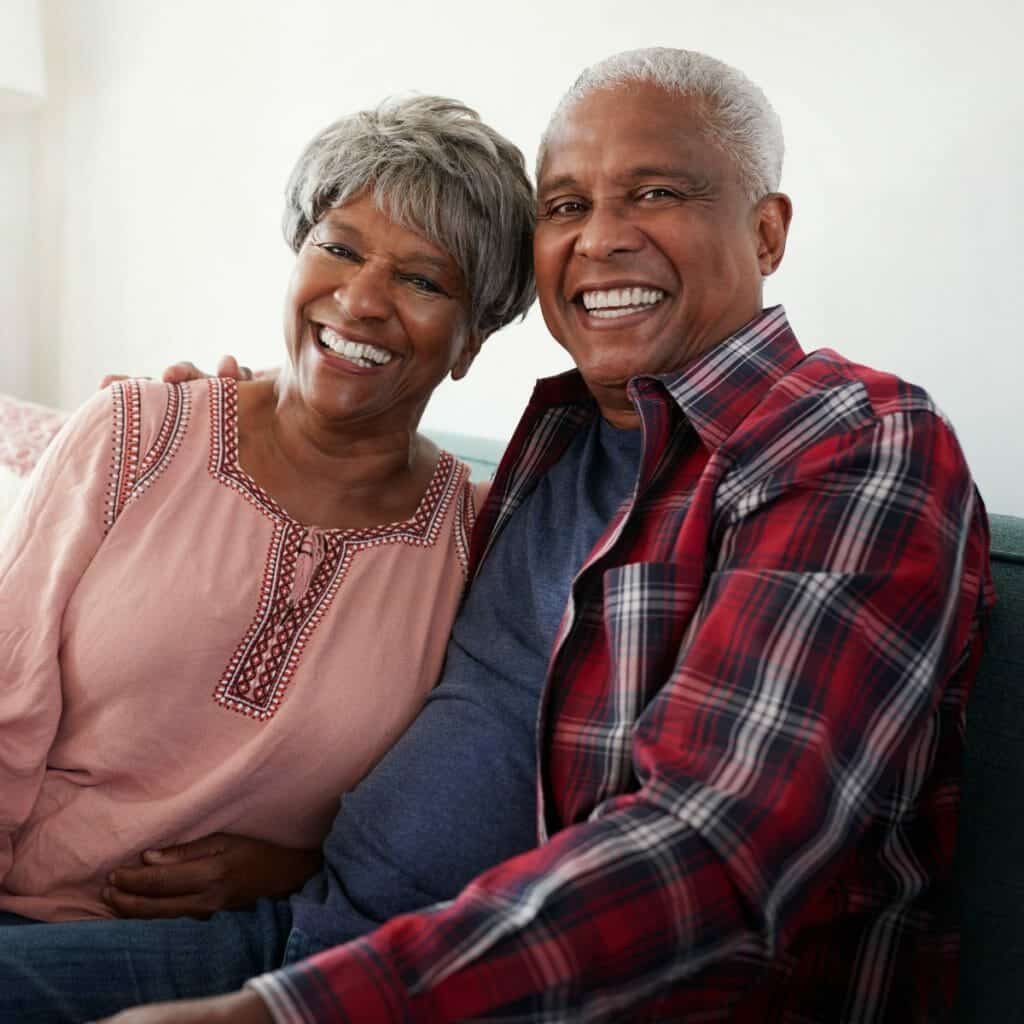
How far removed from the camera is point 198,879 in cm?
Result: 131

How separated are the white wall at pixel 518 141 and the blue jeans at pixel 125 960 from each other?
3.63 feet

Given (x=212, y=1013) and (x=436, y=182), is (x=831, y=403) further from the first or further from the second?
(x=212, y=1013)

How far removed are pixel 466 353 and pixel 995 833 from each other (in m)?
0.87

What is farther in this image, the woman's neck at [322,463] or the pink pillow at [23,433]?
the pink pillow at [23,433]

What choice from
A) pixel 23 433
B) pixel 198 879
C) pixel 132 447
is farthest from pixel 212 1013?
pixel 23 433

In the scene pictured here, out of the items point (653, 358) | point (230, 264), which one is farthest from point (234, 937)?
point (230, 264)

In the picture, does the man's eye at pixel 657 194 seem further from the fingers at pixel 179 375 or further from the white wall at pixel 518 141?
the fingers at pixel 179 375

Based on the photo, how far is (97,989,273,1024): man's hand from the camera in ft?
2.57

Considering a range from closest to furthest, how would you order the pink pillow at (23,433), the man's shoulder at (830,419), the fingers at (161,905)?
1. the man's shoulder at (830,419)
2. the fingers at (161,905)
3. the pink pillow at (23,433)

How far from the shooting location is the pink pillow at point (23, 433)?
2113 millimetres

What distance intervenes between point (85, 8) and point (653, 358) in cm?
243

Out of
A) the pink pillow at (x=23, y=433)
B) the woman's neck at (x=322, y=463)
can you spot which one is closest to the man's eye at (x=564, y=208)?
Answer: the woman's neck at (x=322, y=463)

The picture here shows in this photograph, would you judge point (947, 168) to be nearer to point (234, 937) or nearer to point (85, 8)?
point (234, 937)

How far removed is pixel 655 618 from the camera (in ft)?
3.58
